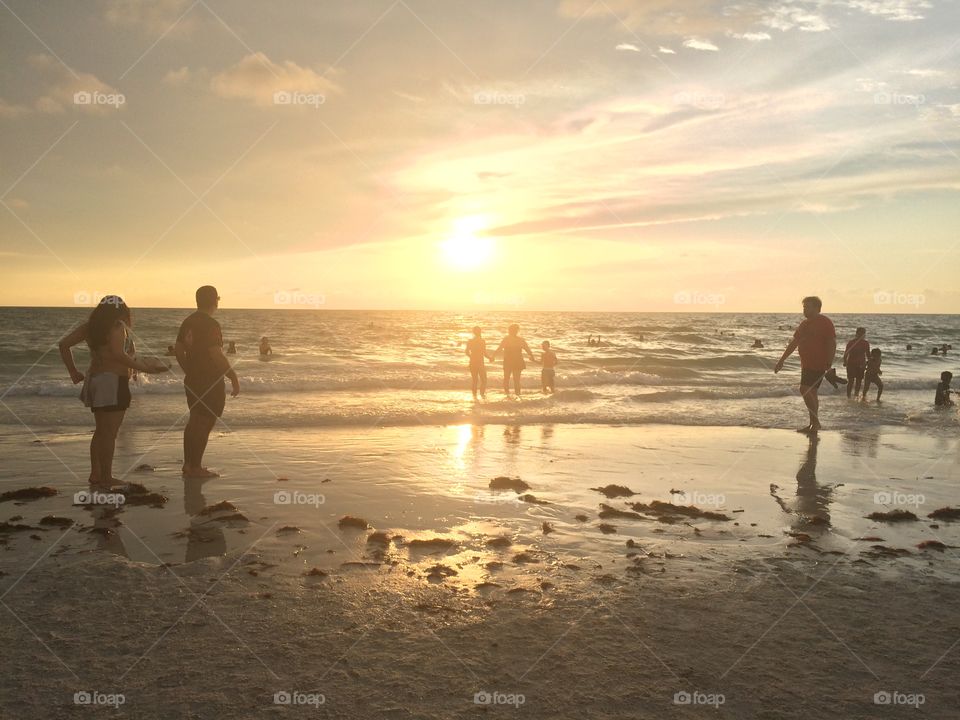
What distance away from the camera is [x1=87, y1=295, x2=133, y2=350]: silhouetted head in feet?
24.6

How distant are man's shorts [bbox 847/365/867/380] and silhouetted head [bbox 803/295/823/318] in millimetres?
10008

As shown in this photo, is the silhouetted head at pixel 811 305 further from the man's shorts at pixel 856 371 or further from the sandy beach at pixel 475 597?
the man's shorts at pixel 856 371

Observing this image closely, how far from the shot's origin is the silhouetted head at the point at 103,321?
7484 mm

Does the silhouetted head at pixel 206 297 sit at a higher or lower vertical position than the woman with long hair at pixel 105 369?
higher

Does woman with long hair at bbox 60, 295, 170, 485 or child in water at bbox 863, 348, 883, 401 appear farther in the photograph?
child in water at bbox 863, 348, 883, 401

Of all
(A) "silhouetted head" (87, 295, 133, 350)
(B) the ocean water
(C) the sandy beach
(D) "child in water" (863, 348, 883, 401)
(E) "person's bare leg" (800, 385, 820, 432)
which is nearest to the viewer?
(C) the sandy beach

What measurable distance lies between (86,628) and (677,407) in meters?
16.9

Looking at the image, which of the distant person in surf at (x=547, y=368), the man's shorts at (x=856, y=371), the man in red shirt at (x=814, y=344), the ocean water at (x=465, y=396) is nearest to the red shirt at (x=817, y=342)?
the man in red shirt at (x=814, y=344)

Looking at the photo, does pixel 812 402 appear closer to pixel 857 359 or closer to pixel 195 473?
pixel 857 359

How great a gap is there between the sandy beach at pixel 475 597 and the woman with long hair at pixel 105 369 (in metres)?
0.65

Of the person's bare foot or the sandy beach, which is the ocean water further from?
the sandy beach

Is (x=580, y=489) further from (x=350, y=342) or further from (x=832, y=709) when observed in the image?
(x=350, y=342)

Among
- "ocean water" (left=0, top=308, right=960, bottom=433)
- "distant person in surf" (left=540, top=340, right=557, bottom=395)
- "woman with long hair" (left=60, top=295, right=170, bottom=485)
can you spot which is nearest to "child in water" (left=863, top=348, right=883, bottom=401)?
"ocean water" (left=0, top=308, right=960, bottom=433)

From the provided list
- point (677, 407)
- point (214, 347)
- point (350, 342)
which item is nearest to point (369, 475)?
point (214, 347)
